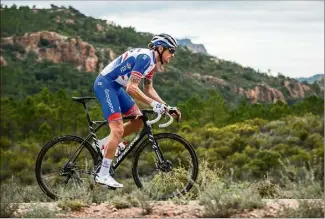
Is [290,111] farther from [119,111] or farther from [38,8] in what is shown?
[38,8]

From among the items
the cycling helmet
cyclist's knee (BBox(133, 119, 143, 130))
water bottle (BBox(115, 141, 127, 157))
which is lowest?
water bottle (BBox(115, 141, 127, 157))

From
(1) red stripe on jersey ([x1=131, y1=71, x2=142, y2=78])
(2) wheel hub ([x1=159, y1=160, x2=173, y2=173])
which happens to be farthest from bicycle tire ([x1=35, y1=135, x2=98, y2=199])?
(1) red stripe on jersey ([x1=131, y1=71, x2=142, y2=78])

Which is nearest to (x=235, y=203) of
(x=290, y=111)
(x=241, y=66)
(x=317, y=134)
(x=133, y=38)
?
(x=317, y=134)

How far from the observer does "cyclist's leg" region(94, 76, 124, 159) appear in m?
7.39

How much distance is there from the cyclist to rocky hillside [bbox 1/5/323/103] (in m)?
69.8

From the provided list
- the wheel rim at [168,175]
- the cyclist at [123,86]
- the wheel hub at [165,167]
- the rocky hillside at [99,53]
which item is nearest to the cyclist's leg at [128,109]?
the cyclist at [123,86]

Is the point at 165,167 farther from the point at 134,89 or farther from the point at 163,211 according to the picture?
the point at 134,89

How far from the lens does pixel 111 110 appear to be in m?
7.39

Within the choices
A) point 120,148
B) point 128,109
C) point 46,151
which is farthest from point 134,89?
point 46,151

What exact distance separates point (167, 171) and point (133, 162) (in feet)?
1.22

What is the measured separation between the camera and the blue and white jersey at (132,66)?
7328 mm

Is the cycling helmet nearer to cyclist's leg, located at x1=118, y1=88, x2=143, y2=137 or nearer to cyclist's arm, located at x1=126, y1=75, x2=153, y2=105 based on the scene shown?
cyclist's arm, located at x1=126, y1=75, x2=153, y2=105

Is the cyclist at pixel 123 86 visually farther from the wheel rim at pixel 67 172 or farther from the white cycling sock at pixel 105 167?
the wheel rim at pixel 67 172

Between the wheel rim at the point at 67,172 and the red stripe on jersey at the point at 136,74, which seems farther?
the wheel rim at the point at 67,172
